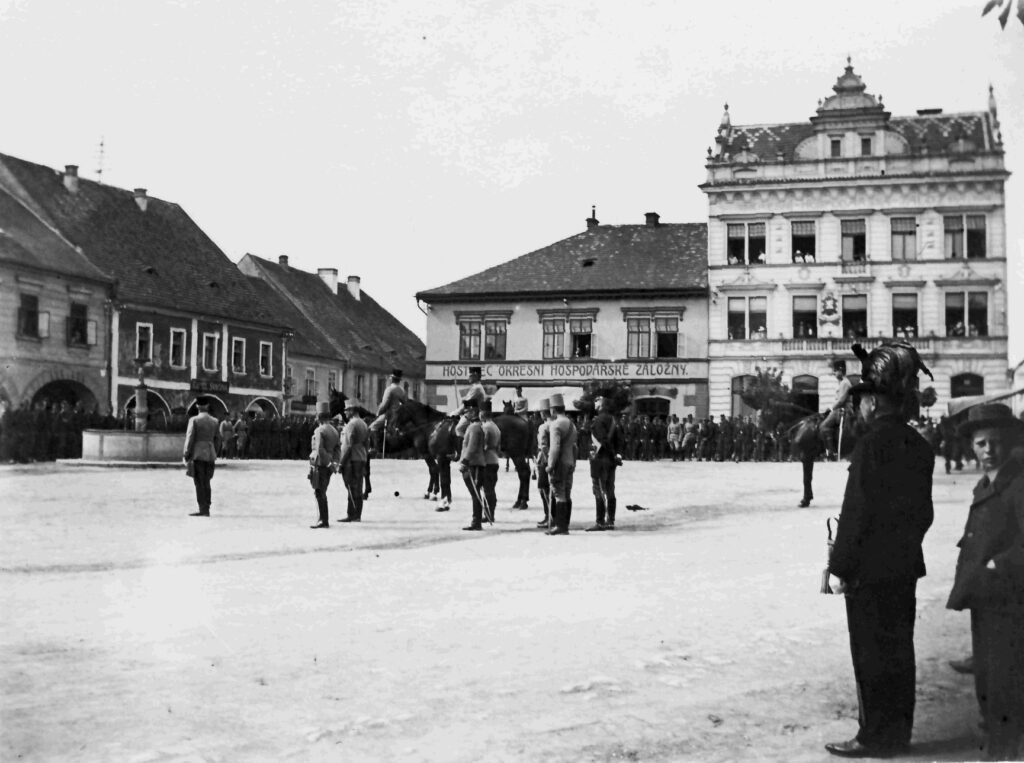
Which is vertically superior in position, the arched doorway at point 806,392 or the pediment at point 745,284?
the pediment at point 745,284

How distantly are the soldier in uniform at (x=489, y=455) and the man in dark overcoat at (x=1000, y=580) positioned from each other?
8.96m

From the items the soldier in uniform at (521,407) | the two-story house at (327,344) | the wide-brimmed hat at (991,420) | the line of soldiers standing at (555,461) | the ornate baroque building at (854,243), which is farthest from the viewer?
the two-story house at (327,344)

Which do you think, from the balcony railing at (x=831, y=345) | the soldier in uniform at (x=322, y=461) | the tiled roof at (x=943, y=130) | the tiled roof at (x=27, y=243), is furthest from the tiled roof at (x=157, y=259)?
the tiled roof at (x=943, y=130)

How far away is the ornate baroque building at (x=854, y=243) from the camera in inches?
262

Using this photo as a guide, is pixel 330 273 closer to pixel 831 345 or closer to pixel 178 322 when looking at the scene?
pixel 831 345

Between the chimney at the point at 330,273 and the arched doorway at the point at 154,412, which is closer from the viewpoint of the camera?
the chimney at the point at 330,273

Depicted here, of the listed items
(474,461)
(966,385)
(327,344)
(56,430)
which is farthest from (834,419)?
(327,344)

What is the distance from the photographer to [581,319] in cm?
2755

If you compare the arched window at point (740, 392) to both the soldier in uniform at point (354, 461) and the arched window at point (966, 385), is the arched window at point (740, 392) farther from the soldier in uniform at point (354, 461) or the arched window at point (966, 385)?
the soldier in uniform at point (354, 461)

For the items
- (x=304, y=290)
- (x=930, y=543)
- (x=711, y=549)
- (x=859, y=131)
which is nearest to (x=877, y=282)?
(x=859, y=131)

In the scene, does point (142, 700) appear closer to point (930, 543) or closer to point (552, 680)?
point (552, 680)

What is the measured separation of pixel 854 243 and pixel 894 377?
3.92 meters

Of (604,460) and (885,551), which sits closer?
(885,551)

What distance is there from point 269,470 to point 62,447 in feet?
13.2
